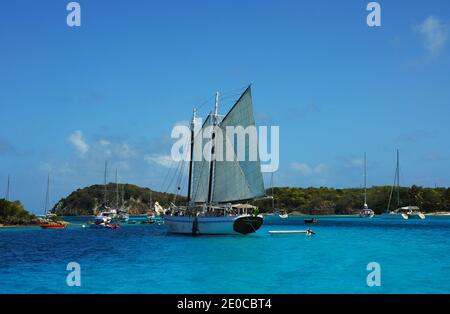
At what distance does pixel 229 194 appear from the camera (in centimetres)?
7712

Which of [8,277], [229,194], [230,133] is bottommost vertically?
[8,277]

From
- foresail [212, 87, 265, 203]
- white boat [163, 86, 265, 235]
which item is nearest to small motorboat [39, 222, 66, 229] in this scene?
white boat [163, 86, 265, 235]

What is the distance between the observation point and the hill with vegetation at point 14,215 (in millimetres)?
112000

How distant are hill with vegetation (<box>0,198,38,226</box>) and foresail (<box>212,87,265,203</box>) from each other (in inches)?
2174

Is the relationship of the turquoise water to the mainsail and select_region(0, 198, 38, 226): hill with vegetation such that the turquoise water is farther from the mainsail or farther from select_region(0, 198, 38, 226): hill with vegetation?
select_region(0, 198, 38, 226): hill with vegetation

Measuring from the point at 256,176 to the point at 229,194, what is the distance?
556 centimetres

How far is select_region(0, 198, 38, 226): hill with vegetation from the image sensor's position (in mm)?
112000

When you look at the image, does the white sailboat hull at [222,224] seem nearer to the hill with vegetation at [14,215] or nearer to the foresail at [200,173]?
the foresail at [200,173]

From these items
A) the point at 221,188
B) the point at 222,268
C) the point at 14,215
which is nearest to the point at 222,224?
the point at 221,188

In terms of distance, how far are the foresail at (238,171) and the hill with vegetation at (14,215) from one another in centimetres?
5521

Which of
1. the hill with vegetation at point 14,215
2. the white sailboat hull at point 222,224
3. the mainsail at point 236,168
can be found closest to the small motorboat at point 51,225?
the hill with vegetation at point 14,215

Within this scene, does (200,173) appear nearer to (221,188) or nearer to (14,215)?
(221,188)
